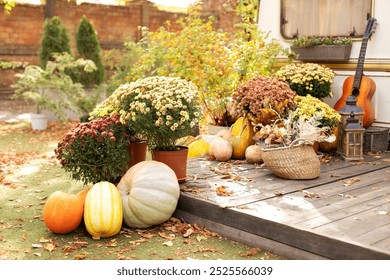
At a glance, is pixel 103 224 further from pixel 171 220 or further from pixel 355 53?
pixel 355 53

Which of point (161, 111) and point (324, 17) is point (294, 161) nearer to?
point (161, 111)

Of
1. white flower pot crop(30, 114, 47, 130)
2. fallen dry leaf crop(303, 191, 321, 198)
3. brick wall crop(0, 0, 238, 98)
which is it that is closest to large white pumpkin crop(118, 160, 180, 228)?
fallen dry leaf crop(303, 191, 321, 198)

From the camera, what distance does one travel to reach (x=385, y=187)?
472 centimetres

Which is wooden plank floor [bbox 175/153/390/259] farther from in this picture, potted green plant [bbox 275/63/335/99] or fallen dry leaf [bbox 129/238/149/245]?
potted green plant [bbox 275/63/335/99]

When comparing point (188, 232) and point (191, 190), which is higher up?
point (191, 190)

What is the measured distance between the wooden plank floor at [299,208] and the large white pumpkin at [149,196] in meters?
0.25

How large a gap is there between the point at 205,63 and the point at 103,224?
4288 mm

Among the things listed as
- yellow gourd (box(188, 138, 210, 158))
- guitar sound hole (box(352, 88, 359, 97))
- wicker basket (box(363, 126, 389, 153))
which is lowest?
yellow gourd (box(188, 138, 210, 158))

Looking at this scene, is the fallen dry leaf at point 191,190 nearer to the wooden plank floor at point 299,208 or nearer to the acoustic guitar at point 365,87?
the wooden plank floor at point 299,208

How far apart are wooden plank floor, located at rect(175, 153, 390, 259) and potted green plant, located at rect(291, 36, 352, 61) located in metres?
1.71

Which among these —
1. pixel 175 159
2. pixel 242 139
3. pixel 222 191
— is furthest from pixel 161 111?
pixel 242 139

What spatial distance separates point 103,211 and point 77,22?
42.0ft

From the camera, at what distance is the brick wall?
14.6 metres

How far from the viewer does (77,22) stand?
15.9 m
